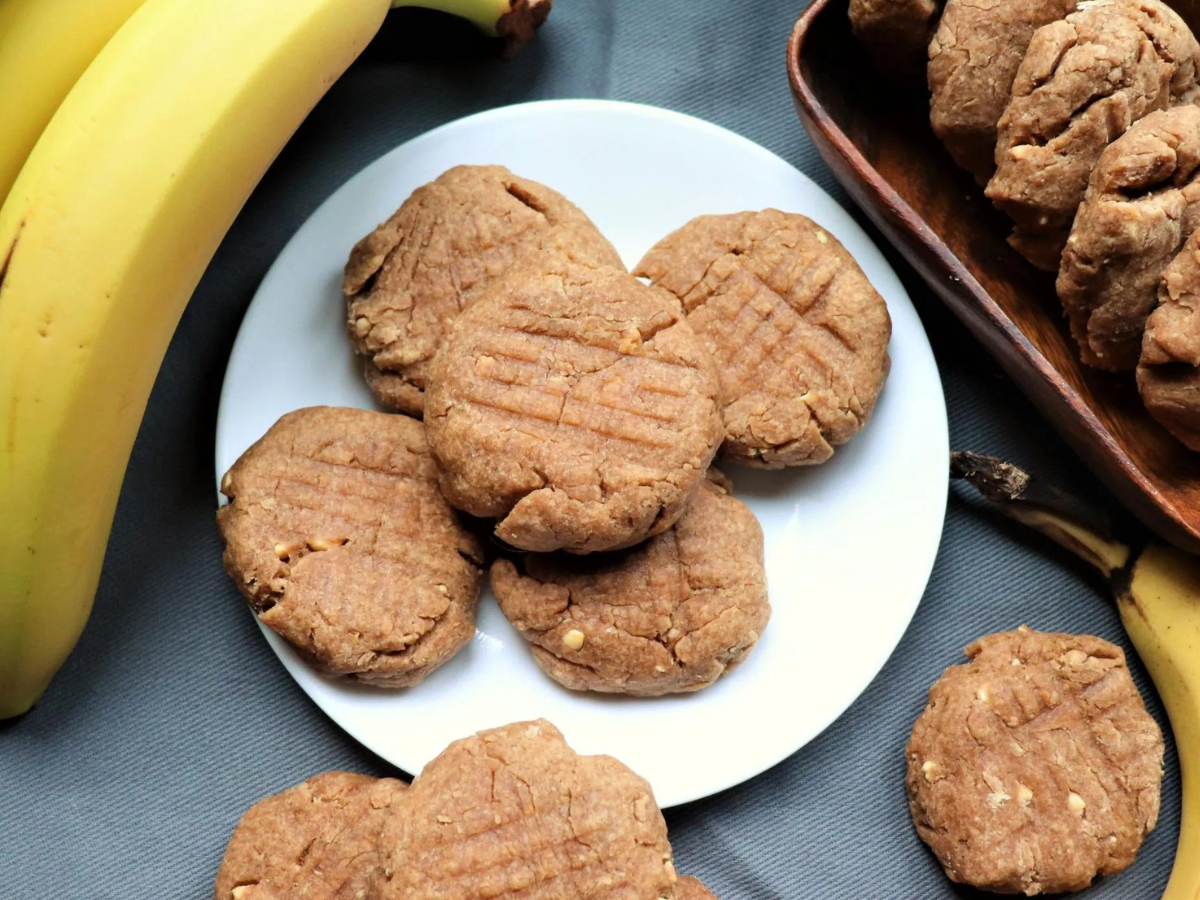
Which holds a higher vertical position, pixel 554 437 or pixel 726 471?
pixel 554 437

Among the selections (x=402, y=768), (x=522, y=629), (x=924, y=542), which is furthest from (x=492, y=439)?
(x=924, y=542)

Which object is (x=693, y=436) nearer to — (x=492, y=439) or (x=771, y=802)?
(x=492, y=439)

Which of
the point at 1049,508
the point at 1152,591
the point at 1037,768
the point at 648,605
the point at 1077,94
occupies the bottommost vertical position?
the point at 1037,768

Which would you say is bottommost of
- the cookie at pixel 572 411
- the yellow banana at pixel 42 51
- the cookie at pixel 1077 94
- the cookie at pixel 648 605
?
the cookie at pixel 648 605

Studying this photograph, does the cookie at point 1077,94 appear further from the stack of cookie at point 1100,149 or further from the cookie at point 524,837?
the cookie at point 524,837

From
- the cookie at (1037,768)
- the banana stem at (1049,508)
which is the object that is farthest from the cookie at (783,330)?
the cookie at (1037,768)

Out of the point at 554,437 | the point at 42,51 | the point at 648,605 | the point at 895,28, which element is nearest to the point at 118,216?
the point at 42,51

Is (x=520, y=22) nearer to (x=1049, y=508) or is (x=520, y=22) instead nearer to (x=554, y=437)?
(x=554, y=437)
